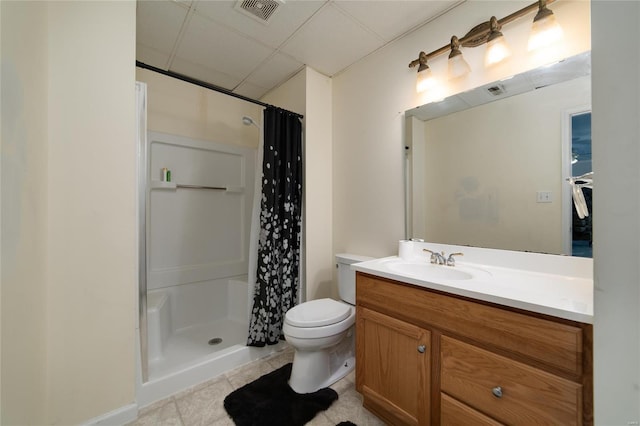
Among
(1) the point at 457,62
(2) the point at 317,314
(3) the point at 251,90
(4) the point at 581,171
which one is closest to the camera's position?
(4) the point at 581,171

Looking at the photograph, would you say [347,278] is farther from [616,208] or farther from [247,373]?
[616,208]

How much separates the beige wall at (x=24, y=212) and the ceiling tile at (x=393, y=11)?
1.47 meters

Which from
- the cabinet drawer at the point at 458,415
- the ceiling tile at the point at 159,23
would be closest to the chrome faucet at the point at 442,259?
the cabinet drawer at the point at 458,415

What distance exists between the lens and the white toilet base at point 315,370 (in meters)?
1.48

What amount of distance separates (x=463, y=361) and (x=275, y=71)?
239 cm

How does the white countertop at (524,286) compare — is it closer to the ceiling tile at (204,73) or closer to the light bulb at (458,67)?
the light bulb at (458,67)

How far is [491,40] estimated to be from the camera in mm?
1261

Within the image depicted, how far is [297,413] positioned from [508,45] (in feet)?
7.39

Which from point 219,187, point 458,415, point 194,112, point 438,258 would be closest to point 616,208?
point 458,415

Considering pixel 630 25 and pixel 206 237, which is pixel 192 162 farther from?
pixel 630 25

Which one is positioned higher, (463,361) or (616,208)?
(616,208)

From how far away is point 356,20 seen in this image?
1575mm

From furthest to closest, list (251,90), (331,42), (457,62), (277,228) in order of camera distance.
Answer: (251,90), (277,228), (331,42), (457,62)

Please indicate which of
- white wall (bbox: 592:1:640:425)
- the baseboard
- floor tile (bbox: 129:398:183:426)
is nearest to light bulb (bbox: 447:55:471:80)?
white wall (bbox: 592:1:640:425)
